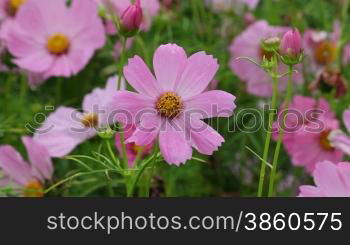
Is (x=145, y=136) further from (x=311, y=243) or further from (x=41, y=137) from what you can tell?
(x=41, y=137)

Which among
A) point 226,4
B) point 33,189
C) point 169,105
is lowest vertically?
point 33,189

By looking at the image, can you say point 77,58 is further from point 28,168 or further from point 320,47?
point 320,47

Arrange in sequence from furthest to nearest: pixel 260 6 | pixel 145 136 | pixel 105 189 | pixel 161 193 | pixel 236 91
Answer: pixel 260 6 → pixel 236 91 → pixel 105 189 → pixel 161 193 → pixel 145 136

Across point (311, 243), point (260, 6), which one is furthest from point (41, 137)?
point (260, 6)

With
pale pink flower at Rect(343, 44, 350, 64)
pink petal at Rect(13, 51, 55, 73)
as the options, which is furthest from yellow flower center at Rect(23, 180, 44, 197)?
pale pink flower at Rect(343, 44, 350, 64)

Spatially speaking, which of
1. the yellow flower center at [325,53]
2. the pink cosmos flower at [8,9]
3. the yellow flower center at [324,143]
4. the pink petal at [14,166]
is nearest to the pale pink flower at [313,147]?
the yellow flower center at [324,143]

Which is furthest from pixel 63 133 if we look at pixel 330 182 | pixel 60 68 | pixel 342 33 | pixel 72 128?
pixel 342 33

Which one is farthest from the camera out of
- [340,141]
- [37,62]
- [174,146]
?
[37,62]

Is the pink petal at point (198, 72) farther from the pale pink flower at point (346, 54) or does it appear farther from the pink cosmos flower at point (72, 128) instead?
the pale pink flower at point (346, 54)
